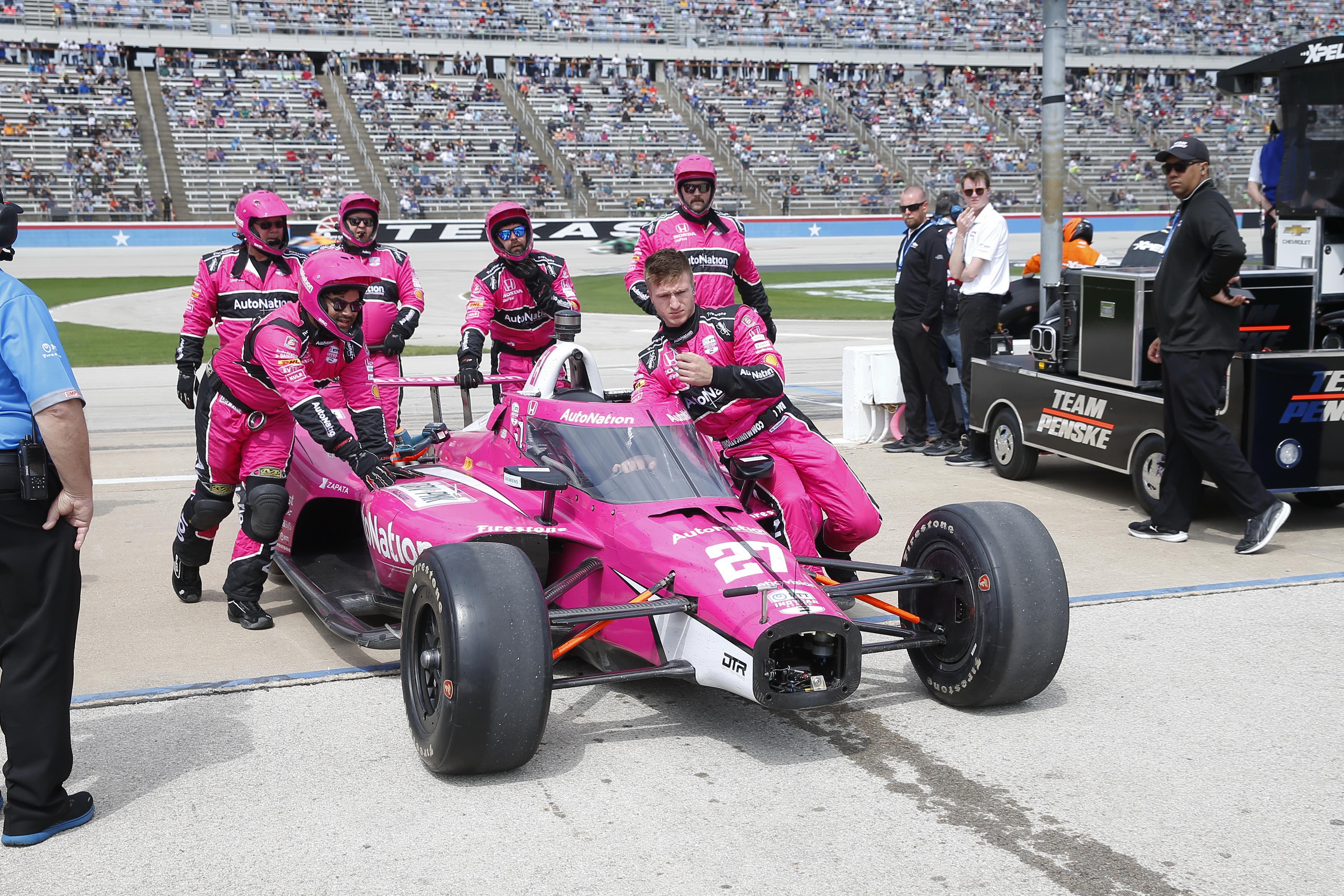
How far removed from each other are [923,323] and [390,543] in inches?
215

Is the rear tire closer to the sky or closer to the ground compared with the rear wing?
closer to the ground

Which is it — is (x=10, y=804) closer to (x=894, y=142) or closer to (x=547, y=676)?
(x=547, y=676)

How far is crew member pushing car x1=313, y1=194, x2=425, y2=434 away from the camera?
27.4 ft

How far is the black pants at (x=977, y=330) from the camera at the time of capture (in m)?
9.43

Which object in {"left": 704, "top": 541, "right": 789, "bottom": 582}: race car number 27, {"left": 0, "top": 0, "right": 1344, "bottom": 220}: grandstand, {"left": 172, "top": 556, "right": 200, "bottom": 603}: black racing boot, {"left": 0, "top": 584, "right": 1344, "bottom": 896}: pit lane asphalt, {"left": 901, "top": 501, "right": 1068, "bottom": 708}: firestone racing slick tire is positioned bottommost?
{"left": 0, "top": 584, "right": 1344, "bottom": 896}: pit lane asphalt

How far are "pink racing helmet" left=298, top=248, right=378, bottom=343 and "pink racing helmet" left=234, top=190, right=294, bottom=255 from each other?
1.06 meters

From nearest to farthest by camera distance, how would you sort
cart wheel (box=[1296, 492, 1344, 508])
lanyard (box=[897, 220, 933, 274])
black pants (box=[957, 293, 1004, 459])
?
cart wheel (box=[1296, 492, 1344, 508]) → black pants (box=[957, 293, 1004, 459]) → lanyard (box=[897, 220, 933, 274])

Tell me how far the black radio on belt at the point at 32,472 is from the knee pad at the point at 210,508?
2.47 meters

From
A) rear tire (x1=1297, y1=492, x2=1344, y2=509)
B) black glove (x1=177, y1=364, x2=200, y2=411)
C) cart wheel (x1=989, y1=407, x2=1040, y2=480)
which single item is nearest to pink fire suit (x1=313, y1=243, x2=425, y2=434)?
black glove (x1=177, y1=364, x2=200, y2=411)

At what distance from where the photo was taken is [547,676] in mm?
3924

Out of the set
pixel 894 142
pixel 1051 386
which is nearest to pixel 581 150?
pixel 894 142

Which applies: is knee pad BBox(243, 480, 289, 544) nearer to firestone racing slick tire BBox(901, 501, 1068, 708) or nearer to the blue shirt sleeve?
the blue shirt sleeve

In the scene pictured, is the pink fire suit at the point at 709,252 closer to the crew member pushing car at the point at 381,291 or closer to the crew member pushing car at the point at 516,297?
the crew member pushing car at the point at 516,297

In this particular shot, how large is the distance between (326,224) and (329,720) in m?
7.47
